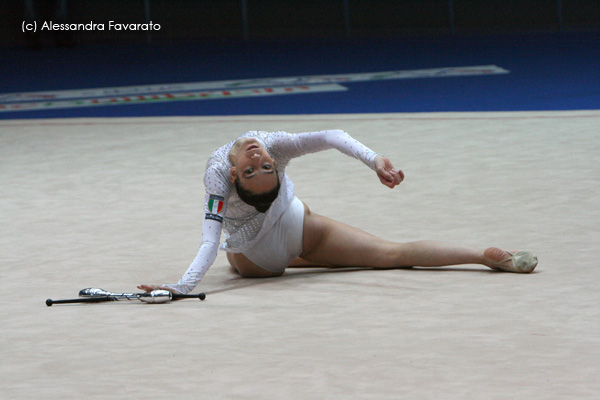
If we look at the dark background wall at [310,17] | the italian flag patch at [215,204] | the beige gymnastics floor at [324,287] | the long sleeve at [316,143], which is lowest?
the beige gymnastics floor at [324,287]

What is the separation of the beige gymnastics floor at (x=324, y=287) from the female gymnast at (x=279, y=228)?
0.08m

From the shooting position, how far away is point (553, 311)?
3.43 metres

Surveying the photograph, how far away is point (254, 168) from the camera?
385 centimetres

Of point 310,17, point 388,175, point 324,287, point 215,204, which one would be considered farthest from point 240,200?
point 310,17

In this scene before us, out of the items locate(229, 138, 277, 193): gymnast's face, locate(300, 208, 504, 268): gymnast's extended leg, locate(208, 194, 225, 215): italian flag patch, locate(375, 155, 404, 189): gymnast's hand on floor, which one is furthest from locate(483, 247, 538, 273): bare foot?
locate(208, 194, 225, 215): italian flag patch

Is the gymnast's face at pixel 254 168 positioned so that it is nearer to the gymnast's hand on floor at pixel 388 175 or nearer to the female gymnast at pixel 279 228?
Result: the female gymnast at pixel 279 228

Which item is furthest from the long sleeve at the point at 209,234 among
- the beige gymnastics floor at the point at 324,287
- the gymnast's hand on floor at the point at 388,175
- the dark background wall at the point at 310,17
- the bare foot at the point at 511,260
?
the dark background wall at the point at 310,17

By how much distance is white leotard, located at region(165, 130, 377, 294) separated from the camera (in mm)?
3820

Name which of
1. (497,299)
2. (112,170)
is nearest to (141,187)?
(112,170)

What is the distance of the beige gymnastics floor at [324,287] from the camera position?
2.84 metres

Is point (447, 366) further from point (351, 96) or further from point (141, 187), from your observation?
point (351, 96)

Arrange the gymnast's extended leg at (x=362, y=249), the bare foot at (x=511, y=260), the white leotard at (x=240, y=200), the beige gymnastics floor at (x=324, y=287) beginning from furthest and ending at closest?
the gymnast's extended leg at (x=362, y=249)
the bare foot at (x=511, y=260)
the white leotard at (x=240, y=200)
the beige gymnastics floor at (x=324, y=287)

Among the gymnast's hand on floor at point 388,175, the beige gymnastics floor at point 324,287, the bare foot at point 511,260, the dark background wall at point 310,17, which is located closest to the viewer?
the beige gymnastics floor at point 324,287

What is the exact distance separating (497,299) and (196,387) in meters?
1.38
